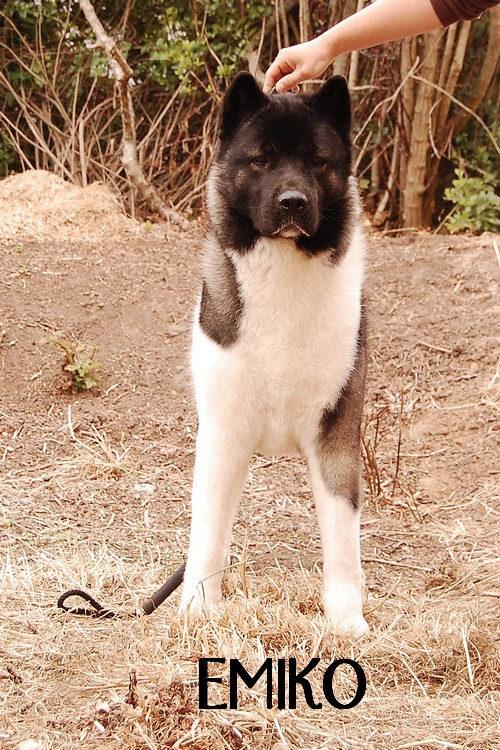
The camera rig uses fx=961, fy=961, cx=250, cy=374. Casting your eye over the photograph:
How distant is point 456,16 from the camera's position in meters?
2.91

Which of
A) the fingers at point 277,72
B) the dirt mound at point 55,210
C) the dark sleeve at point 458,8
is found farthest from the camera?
the dirt mound at point 55,210

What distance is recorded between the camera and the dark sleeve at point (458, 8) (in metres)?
2.84

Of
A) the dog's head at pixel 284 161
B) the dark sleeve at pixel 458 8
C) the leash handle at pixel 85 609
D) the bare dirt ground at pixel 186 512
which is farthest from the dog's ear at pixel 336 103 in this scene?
the leash handle at pixel 85 609

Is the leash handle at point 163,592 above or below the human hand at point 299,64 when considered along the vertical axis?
below

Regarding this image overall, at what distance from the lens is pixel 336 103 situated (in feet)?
10.3

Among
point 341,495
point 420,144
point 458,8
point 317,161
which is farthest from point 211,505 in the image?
point 420,144

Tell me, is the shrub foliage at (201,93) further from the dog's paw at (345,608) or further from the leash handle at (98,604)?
the leash handle at (98,604)

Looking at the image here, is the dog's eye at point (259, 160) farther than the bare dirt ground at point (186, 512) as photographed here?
Yes

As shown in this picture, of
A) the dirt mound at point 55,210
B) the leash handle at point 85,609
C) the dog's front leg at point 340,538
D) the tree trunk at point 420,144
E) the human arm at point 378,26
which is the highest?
the human arm at point 378,26

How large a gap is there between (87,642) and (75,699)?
40 cm

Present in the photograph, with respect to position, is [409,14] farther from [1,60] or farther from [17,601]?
[1,60]

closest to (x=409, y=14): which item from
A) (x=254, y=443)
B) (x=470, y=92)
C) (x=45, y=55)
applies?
(x=254, y=443)

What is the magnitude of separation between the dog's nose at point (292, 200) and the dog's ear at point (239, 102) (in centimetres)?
41

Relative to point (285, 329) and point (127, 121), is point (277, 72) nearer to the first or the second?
point (285, 329)
